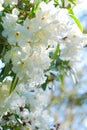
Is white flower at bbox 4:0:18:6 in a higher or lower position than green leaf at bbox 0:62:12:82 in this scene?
higher

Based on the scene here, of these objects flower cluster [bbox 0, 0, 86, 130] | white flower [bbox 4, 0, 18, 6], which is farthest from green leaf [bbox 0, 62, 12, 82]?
white flower [bbox 4, 0, 18, 6]

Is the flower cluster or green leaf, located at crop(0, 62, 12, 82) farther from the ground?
the flower cluster

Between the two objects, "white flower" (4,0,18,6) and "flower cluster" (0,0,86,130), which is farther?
"white flower" (4,0,18,6)

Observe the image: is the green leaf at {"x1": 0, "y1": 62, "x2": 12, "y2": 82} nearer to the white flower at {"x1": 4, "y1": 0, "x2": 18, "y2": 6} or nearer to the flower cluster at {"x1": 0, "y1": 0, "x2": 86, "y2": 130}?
the flower cluster at {"x1": 0, "y1": 0, "x2": 86, "y2": 130}

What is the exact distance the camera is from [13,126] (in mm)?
3328

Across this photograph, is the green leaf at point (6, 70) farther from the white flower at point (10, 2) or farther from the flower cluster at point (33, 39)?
the white flower at point (10, 2)

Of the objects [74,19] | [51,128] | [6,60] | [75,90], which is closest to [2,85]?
[6,60]

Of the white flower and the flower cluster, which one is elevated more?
the white flower

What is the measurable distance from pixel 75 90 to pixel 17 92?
10.0 meters

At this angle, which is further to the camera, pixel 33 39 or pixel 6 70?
pixel 6 70

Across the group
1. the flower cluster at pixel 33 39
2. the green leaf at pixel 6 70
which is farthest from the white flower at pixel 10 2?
the green leaf at pixel 6 70

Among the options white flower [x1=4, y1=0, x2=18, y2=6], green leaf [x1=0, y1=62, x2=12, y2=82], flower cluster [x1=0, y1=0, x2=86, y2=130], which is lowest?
green leaf [x1=0, y1=62, x2=12, y2=82]

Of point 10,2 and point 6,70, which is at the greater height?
point 10,2

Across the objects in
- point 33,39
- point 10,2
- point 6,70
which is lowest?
point 6,70
